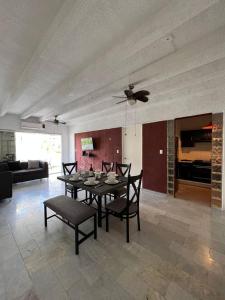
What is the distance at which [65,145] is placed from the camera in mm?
7574

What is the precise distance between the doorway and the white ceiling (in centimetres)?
252

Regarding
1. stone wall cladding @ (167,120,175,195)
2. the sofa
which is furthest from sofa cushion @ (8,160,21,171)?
stone wall cladding @ (167,120,175,195)

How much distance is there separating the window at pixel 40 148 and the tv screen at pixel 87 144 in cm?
171

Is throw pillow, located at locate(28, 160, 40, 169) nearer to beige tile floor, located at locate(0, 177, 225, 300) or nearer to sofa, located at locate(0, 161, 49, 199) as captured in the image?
sofa, located at locate(0, 161, 49, 199)

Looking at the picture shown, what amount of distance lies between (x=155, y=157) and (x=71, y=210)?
9.68ft

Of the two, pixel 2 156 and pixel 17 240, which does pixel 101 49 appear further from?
pixel 2 156

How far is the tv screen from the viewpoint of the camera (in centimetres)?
609

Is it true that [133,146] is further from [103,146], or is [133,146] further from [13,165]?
[13,165]

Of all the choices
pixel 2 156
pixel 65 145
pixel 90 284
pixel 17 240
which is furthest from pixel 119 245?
pixel 65 145

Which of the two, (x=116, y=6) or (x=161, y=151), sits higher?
(x=116, y=6)

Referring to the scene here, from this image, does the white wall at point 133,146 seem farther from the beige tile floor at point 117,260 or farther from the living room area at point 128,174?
the beige tile floor at point 117,260

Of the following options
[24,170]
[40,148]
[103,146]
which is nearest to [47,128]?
[40,148]

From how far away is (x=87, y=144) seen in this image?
6.27 metres

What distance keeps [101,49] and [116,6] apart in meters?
0.59
